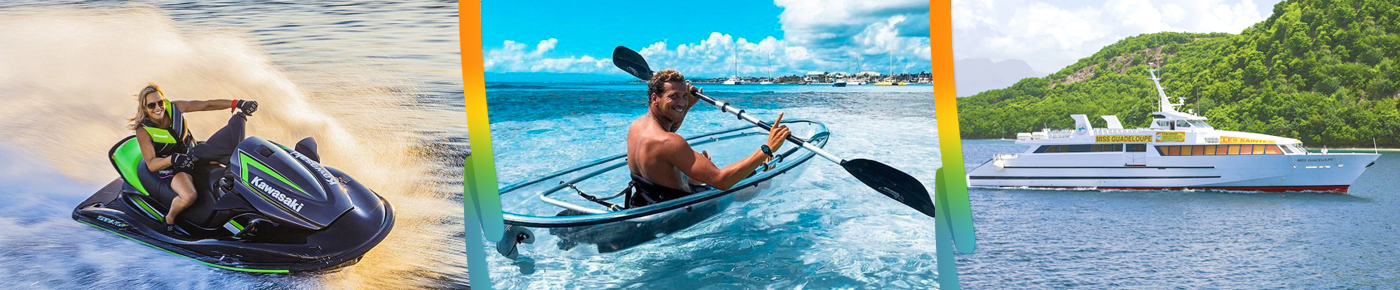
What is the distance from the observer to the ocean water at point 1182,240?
12.4 metres

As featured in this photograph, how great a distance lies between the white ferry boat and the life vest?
15.5 metres

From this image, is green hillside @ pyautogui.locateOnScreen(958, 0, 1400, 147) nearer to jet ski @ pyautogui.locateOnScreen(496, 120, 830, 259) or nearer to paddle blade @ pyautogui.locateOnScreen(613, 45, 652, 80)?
jet ski @ pyautogui.locateOnScreen(496, 120, 830, 259)

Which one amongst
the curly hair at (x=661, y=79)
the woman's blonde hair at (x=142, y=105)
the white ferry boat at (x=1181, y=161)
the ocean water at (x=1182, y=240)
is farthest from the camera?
the white ferry boat at (x=1181, y=161)

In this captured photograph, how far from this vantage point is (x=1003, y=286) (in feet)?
36.0

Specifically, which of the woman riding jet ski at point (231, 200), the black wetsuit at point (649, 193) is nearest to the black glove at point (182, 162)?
the woman riding jet ski at point (231, 200)

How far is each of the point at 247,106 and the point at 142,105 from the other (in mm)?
277

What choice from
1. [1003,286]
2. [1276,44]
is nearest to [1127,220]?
[1003,286]

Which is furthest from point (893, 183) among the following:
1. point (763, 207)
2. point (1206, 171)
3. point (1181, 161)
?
point (1206, 171)

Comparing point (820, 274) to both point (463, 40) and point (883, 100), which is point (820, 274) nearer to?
point (883, 100)

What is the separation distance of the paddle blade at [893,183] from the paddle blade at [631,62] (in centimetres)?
49

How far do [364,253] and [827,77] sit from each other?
1.19 m

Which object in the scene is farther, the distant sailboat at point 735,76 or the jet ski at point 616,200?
the distant sailboat at point 735,76

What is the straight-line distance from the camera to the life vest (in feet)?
6.18

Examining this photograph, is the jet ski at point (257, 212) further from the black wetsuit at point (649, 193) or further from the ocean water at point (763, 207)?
the black wetsuit at point (649, 193)
